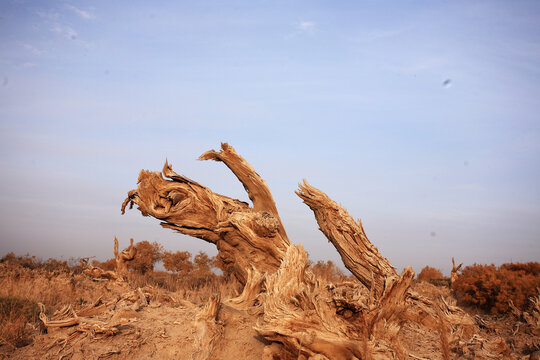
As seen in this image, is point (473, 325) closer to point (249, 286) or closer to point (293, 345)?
point (249, 286)

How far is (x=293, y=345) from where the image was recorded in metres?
4.86

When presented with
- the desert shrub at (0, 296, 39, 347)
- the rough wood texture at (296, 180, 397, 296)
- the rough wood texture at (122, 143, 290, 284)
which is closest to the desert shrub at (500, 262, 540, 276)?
the rough wood texture at (296, 180, 397, 296)

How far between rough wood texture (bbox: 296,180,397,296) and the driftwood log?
0.02 metres

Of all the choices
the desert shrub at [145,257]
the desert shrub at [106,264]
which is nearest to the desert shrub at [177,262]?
the desert shrub at [145,257]

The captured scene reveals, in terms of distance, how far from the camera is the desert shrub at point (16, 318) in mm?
6191

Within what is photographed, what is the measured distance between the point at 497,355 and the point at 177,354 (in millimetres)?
5106

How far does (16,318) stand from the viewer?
24.1 feet

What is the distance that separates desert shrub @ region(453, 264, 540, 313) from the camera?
34.3ft

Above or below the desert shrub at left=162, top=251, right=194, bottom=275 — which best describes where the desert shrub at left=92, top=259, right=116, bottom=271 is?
below

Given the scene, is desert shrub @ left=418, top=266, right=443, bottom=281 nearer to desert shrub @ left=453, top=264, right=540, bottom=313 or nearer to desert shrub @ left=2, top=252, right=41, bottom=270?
desert shrub @ left=453, top=264, right=540, bottom=313

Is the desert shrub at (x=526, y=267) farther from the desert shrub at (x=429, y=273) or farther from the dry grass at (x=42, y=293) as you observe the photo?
the dry grass at (x=42, y=293)

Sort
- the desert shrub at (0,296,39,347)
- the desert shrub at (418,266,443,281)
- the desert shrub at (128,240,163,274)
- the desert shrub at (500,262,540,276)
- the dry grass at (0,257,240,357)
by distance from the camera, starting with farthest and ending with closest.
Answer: the desert shrub at (418,266,443,281) → the desert shrub at (128,240,163,274) → the desert shrub at (500,262,540,276) → the dry grass at (0,257,240,357) → the desert shrub at (0,296,39,347)

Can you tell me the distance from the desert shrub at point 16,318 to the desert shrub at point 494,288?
10851 millimetres

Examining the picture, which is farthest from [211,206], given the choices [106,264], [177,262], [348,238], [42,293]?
[106,264]
